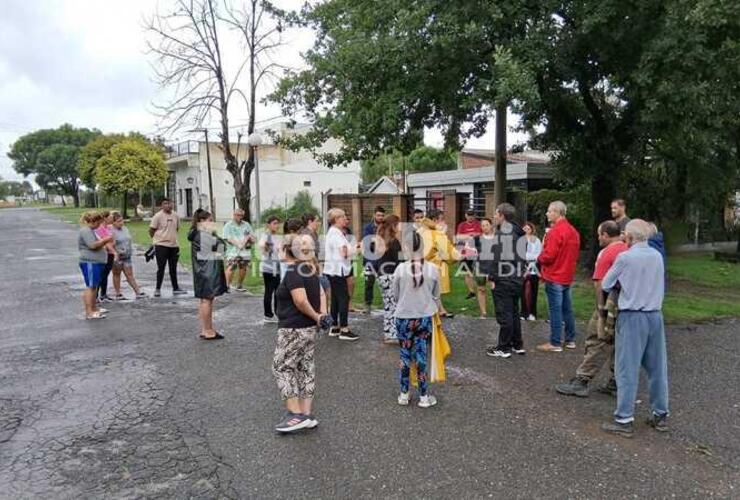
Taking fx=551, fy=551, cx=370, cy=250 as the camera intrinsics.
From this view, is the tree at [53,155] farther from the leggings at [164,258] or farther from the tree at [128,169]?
the leggings at [164,258]

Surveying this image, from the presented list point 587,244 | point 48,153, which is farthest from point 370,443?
point 48,153

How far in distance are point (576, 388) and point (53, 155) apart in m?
77.9

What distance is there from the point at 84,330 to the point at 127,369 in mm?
2328

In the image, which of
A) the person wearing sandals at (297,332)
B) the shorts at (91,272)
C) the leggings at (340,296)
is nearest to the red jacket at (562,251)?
the leggings at (340,296)

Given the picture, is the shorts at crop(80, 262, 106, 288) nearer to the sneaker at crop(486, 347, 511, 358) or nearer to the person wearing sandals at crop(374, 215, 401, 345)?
the person wearing sandals at crop(374, 215, 401, 345)

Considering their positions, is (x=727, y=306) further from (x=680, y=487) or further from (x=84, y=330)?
(x=84, y=330)

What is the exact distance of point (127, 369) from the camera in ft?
20.1

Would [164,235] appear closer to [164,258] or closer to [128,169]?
[164,258]

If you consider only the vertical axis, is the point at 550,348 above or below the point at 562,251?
below

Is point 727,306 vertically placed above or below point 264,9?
below

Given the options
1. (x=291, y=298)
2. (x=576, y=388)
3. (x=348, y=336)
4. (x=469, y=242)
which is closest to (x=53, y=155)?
(x=469, y=242)

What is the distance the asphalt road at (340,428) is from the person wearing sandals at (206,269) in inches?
14.1

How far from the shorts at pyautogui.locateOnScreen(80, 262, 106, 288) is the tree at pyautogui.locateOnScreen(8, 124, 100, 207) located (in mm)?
67465

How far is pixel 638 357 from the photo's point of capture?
4.38m
